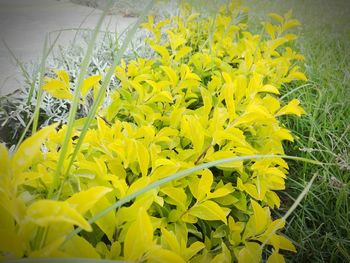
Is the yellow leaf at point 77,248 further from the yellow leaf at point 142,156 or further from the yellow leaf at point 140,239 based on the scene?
the yellow leaf at point 142,156

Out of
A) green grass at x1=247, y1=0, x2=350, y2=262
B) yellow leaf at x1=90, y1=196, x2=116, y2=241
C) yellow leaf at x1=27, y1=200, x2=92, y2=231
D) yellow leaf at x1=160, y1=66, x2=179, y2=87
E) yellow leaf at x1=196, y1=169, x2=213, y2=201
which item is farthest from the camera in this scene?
green grass at x1=247, y1=0, x2=350, y2=262

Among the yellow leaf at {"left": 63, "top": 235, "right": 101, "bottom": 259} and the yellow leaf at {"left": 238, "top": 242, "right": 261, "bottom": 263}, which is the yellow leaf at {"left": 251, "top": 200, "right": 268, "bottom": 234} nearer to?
Result: the yellow leaf at {"left": 238, "top": 242, "right": 261, "bottom": 263}

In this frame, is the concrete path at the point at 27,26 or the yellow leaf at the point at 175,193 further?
the concrete path at the point at 27,26

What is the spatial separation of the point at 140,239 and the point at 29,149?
0.59ft

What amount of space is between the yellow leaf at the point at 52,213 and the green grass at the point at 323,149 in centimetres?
82

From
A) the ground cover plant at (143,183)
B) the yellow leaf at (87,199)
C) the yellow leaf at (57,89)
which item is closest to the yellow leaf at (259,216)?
the ground cover plant at (143,183)

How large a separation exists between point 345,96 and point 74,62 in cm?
141

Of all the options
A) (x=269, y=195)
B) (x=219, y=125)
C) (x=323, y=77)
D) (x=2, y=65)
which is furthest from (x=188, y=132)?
(x=323, y=77)

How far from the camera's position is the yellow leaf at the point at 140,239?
0.39m

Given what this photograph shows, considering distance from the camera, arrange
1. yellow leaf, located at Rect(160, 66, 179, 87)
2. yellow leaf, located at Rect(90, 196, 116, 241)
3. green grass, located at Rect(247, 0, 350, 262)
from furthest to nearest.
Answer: green grass, located at Rect(247, 0, 350, 262) → yellow leaf, located at Rect(160, 66, 179, 87) → yellow leaf, located at Rect(90, 196, 116, 241)

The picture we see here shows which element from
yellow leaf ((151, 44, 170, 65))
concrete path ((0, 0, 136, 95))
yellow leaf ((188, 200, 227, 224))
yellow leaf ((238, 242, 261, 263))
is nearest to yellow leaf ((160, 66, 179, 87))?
yellow leaf ((151, 44, 170, 65))

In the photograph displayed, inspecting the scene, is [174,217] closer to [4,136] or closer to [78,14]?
[4,136]

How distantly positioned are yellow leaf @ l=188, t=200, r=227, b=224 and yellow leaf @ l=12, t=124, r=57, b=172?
1.20ft

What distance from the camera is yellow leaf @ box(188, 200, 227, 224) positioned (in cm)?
60
